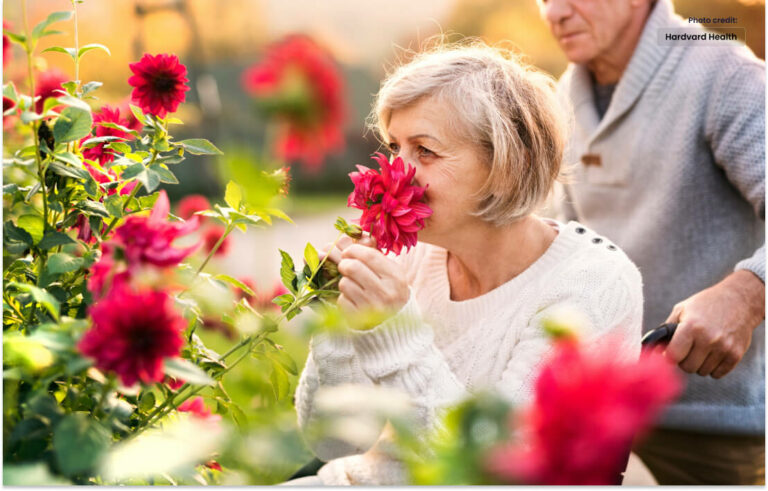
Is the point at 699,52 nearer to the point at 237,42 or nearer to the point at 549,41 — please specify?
the point at 549,41

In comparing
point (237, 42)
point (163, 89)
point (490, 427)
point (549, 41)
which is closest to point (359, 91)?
point (237, 42)

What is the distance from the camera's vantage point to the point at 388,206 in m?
1.08

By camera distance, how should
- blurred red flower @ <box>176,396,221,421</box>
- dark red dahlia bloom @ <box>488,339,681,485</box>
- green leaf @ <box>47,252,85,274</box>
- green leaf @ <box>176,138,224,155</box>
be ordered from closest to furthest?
dark red dahlia bloom @ <box>488,339,681,485</box> < green leaf @ <box>47,252,85,274</box> < green leaf @ <box>176,138,224,155</box> < blurred red flower @ <box>176,396,221,421</box>

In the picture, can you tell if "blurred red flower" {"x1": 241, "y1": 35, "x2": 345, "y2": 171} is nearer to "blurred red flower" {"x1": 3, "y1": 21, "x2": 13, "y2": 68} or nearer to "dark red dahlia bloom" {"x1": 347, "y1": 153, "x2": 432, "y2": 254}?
"dark red dahlia bloom" {"x1": 347, "y1": 153, "x2": 432, "y2": 254}

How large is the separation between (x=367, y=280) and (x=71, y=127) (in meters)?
0.50

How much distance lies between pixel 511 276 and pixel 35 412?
103 cm

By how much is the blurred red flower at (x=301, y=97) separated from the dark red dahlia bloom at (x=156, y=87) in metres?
0.11

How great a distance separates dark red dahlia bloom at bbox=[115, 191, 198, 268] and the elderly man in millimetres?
1300

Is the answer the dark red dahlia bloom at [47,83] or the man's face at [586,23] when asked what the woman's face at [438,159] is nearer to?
the dark red dahlia bloom at [47,83]

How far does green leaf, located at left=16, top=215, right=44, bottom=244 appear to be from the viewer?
2.84 ft

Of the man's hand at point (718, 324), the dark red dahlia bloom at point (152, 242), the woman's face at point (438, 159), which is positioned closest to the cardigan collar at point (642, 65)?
the man's hand at point (718, 324)

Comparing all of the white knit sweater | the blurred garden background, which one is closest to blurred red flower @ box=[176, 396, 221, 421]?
the blurred garden background

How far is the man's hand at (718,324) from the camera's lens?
1318 mm

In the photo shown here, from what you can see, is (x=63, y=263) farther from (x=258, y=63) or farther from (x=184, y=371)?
(x=258, y=63)
